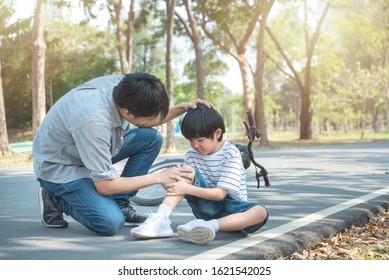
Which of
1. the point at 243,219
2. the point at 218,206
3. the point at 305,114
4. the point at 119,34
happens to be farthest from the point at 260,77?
the point at 243,219

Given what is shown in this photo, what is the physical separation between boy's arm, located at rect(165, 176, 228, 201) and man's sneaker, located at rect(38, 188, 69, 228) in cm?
109

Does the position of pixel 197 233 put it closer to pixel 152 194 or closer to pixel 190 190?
pixel 190 190

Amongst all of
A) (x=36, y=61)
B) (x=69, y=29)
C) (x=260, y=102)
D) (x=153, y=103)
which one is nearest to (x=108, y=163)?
(x=153, y=103)

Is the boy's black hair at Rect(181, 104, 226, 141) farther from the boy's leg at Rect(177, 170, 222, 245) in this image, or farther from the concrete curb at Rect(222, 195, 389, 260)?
the concrete curb at Rect(222, 195, 389, 260)

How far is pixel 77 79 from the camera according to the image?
39562 millimetres


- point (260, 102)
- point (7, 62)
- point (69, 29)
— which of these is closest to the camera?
point (260, 102)

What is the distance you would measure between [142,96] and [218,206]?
103 cm

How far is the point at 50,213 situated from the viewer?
4418 mm

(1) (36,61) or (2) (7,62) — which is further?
(2) (7,62)

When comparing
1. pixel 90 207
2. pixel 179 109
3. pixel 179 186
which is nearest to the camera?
pixel 179 186

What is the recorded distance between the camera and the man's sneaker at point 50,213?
4402 mm

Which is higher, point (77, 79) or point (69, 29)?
point (69, 29)

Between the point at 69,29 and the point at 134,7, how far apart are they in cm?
1722
